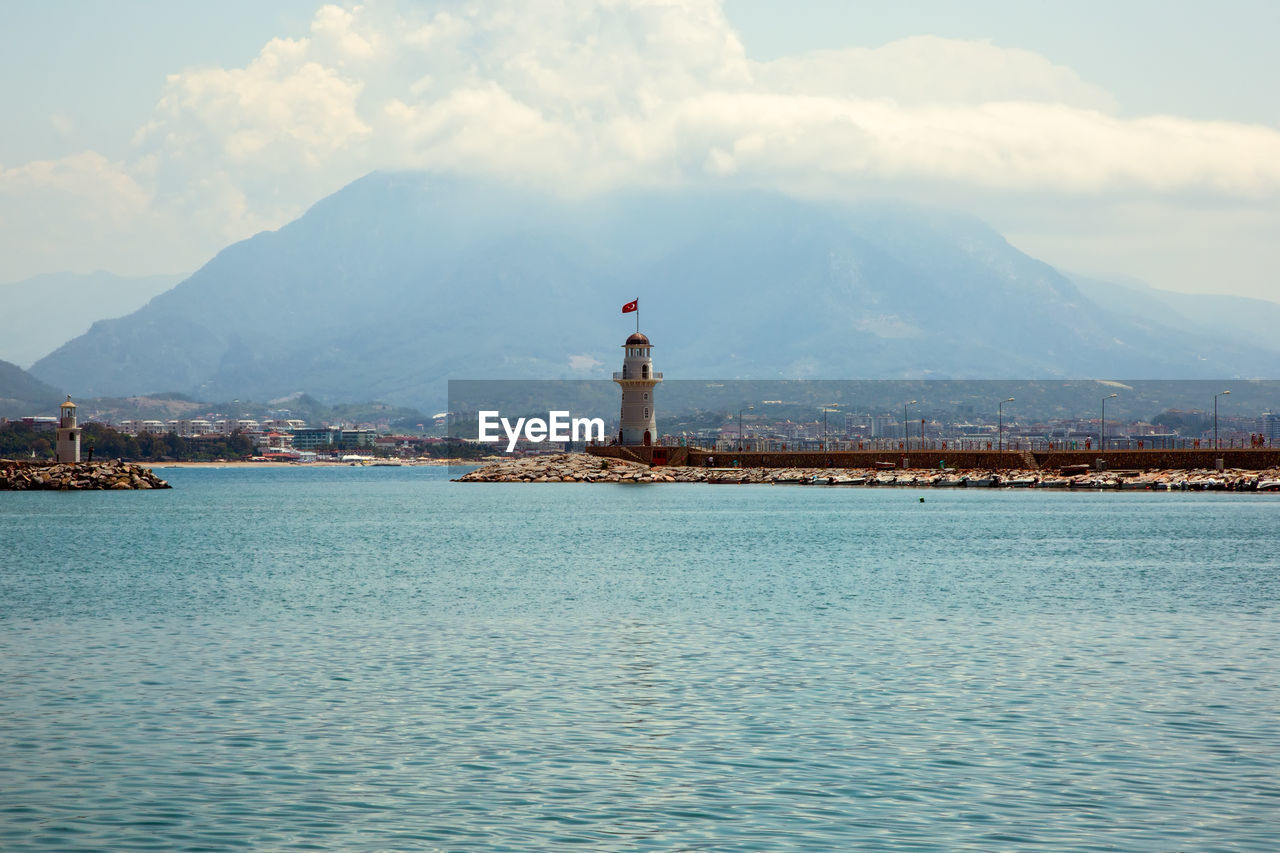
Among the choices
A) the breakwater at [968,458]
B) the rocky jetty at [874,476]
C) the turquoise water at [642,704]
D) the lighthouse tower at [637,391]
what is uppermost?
the lighthouse tower at [637,391]

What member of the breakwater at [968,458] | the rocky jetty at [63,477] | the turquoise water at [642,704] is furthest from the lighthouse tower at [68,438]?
the turquoise water at [642,704]

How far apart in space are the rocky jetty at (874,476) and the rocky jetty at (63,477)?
37232 millimetres

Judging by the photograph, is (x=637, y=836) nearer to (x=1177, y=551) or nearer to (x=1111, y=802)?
(x=1111, y=802)

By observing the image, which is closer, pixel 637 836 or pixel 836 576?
pixel 637 836

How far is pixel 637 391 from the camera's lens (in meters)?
119

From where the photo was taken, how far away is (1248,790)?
14953 mm

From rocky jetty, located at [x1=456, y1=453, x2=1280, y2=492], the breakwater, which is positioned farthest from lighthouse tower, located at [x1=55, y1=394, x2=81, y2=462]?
the breakwater

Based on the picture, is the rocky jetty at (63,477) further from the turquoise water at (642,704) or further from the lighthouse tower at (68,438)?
the turquoise water at (642,704)

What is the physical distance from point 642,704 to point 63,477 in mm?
103698

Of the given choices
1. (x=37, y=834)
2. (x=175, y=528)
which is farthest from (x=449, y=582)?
(x=175, y=528)

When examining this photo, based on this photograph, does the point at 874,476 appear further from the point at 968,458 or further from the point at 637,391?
the point at 637,391

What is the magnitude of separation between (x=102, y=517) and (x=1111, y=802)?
71.9m

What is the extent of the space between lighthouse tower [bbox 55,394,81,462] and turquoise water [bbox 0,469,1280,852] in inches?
2620

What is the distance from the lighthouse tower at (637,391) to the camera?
383ft
